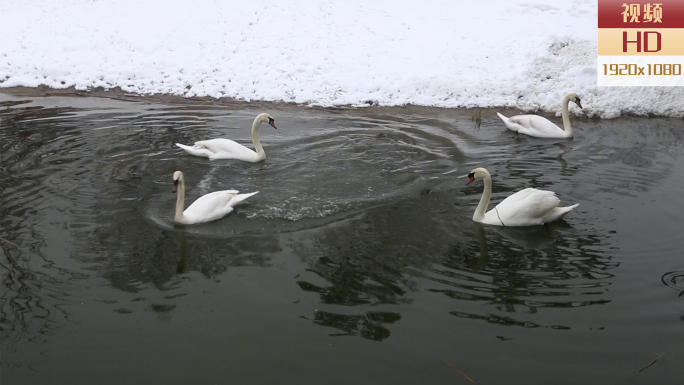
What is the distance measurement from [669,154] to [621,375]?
664 centimetres

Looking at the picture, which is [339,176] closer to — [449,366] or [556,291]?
[556,291]

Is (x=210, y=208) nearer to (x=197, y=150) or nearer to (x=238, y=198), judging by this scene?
(x=238, y=198)

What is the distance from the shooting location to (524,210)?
23.4ft

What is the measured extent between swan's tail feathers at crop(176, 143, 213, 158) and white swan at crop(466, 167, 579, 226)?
Answer: 4250 mm

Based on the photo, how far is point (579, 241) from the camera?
6.91m

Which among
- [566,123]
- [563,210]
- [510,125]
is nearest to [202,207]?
[563,210]

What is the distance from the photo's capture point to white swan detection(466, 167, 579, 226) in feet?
23.4

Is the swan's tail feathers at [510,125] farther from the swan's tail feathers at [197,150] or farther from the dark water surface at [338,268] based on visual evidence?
the swan's tail feathers at [197,150]

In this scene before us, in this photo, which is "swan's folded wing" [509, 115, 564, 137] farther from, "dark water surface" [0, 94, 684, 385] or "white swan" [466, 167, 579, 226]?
"white swan" [466, 167, 579, 226]

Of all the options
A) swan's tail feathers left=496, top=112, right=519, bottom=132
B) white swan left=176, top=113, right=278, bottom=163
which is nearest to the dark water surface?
white swan left=176, top=113, right=278, bottom=163

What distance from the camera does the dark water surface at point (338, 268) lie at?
488cm

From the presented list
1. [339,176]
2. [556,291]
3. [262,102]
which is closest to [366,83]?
[262,102]

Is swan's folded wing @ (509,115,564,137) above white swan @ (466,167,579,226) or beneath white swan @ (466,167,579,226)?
above

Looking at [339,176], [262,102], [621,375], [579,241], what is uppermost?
[262,102]
